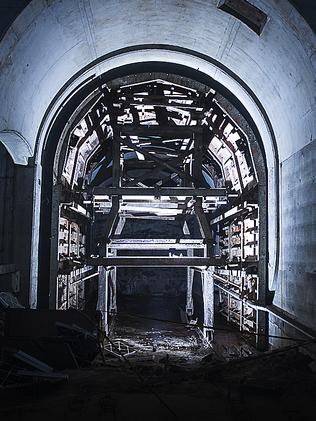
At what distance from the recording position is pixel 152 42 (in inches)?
314

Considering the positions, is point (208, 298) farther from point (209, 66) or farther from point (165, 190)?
point (209, 66)

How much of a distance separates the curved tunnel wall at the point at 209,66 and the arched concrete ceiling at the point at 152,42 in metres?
0.02

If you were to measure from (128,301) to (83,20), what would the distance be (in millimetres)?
12312

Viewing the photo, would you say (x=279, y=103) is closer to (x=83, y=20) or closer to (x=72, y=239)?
(x=83, y=20)

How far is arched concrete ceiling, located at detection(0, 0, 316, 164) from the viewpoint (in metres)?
5.50

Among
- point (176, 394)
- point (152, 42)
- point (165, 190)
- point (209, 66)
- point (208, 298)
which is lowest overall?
point (176, 394)

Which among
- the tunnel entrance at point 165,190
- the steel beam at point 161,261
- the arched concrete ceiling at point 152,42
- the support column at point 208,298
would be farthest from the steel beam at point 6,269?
the support column at point 208,298

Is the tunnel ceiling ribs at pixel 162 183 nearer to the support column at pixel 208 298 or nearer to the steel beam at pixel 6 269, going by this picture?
the support column at pixel 208 298

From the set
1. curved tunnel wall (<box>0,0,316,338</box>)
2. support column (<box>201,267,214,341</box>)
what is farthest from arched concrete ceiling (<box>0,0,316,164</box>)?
support column (<box>201,267,214,341</box>)

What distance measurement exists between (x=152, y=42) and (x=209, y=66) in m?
1.16

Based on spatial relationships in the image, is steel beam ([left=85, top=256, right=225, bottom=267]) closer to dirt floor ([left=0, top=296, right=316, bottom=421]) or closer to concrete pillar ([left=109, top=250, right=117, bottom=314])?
dirt floor ([left=0, top=296, right=316, bottom=421])

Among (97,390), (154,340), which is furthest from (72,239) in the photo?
(97,390)

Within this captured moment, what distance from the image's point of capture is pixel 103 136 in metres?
10.6

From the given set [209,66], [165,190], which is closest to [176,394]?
[165,190]
